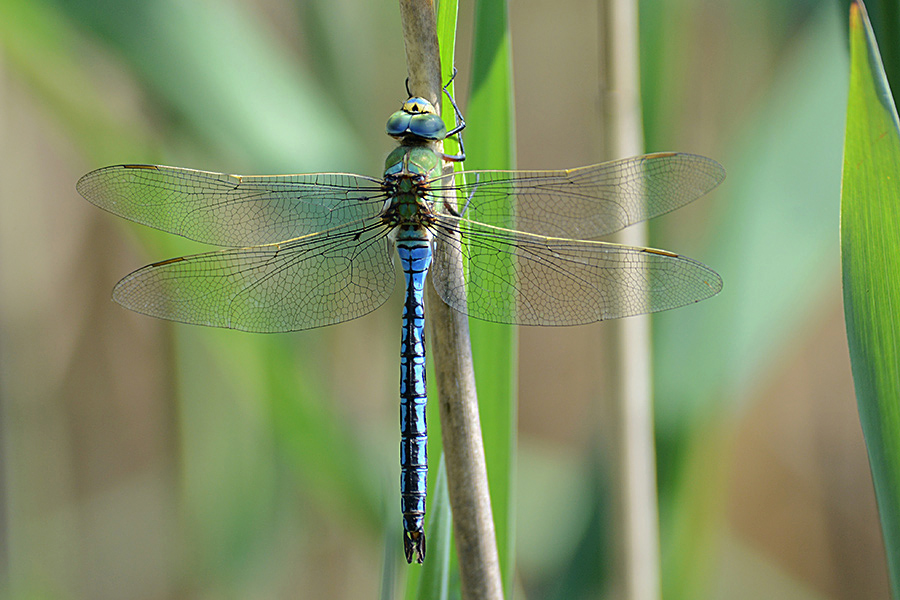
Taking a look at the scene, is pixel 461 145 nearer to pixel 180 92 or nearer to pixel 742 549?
pixel 180 92

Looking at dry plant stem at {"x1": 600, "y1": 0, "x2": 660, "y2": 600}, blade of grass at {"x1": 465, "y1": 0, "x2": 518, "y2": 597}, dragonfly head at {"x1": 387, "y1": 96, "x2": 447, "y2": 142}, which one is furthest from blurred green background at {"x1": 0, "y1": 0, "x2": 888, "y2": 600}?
dragonfly head at {"x1": 387, "y1": 96, "x2": 447, "y2": 142}

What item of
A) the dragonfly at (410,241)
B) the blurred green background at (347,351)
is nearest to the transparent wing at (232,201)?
the dragonfly at (410,241)

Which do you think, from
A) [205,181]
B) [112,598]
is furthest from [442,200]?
[112,598]

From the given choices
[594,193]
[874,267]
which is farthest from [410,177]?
[874,267]

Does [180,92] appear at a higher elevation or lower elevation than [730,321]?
higher

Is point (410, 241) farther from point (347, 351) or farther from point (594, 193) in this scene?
point (347, 351)

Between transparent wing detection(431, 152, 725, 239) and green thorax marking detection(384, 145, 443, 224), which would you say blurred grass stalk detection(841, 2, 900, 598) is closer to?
transparent wing detection(431, 152, 725, 239)

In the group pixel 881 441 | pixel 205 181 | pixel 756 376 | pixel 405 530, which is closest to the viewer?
pixel 881 441

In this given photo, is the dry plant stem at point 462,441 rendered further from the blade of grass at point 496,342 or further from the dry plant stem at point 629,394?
the dry plant stem at point 629,394
